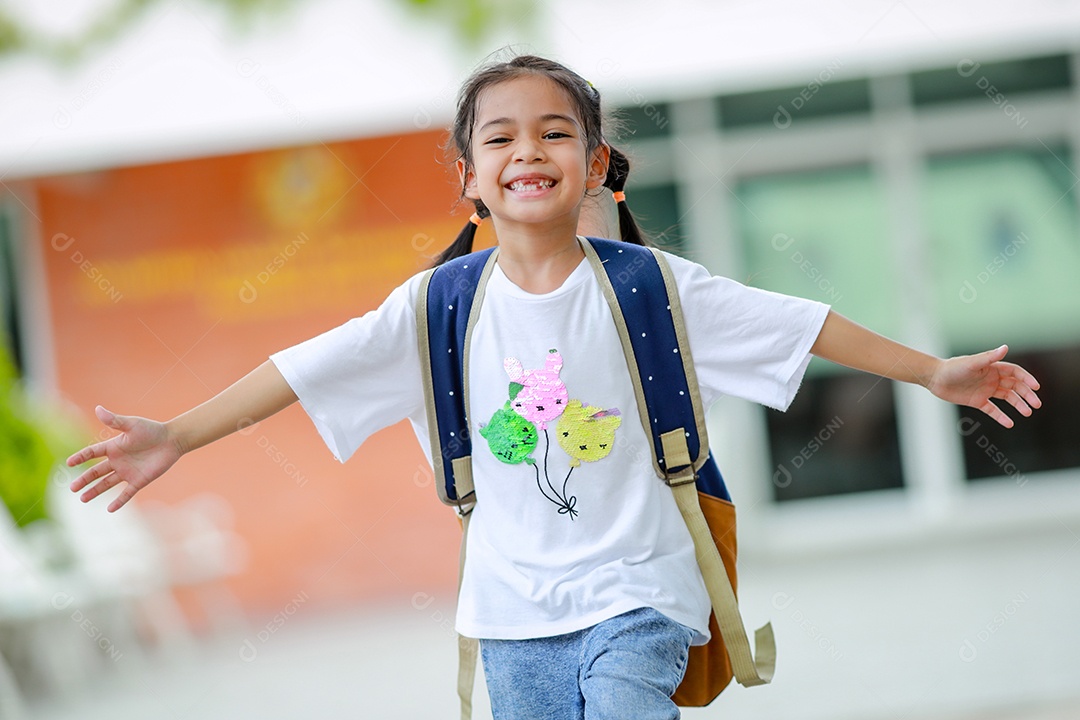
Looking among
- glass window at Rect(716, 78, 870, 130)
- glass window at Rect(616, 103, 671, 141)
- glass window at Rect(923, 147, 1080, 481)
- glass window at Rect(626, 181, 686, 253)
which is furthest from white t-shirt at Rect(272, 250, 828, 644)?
glass window at Rect(923, 147, 1080, 481)

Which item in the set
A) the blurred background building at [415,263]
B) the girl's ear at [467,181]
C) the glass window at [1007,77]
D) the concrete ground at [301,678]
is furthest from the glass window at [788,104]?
the girl's ear at [467,181]

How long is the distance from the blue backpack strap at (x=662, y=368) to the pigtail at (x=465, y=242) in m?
0.41

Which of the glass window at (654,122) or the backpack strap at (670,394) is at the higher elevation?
the glass window at (654,122)

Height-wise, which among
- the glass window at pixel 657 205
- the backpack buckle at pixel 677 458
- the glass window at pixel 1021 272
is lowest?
the backpack buckle at pixel 677 458

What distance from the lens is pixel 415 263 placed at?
7.85 metres

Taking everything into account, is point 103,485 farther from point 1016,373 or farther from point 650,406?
point 1016,373

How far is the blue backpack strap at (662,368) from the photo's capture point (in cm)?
231

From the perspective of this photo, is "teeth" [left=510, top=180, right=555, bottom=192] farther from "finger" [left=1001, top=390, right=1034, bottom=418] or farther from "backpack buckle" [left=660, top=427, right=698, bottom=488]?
"finger" [left=1001, top=390, right=1034, bottom=418]

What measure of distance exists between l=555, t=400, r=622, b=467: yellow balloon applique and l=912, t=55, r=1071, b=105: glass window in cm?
650

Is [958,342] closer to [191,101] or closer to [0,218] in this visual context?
[191,101]

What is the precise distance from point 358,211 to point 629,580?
5.85 metres

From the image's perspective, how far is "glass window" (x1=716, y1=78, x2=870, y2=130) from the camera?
8148 mm

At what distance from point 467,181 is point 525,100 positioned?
0.25 m

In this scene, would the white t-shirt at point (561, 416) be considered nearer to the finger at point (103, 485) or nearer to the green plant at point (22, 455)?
the finger at point (103, 485)
